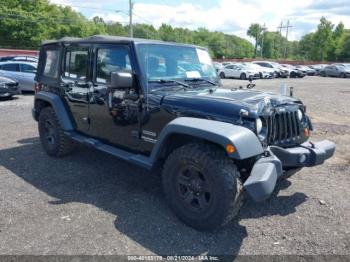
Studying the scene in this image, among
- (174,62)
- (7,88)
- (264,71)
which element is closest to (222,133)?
(174,62)

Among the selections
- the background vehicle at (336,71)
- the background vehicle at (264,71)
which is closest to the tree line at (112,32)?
the background vehicle at (264,71)

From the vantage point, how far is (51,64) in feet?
19.5

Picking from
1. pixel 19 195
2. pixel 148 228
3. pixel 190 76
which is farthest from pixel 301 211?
pixel 19 195

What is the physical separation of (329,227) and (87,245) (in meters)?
2.52

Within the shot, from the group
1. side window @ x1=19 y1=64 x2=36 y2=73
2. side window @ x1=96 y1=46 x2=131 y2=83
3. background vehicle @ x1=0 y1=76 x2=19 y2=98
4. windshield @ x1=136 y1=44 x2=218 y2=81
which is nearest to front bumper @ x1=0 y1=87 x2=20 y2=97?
background vehicle @ x1=0 y1=76 x2=19 y2=98

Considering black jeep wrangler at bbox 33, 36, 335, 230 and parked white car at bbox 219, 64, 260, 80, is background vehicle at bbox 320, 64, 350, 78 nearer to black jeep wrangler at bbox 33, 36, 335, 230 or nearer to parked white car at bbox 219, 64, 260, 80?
parked white car at bbox 219, 64, 260, 80

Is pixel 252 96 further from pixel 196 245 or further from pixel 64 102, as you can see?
pixel 64 102

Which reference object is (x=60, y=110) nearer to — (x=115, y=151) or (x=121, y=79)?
(x=115, y=151)

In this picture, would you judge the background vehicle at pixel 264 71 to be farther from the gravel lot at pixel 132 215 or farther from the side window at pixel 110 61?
the side window at pixel 110 61

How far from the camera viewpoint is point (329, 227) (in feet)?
12.3

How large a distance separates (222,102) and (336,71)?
1544 inches

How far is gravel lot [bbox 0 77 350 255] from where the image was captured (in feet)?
11.1

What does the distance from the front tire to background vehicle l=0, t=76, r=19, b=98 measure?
1111 cm

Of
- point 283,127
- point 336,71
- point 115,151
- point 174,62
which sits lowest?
point 115,151
